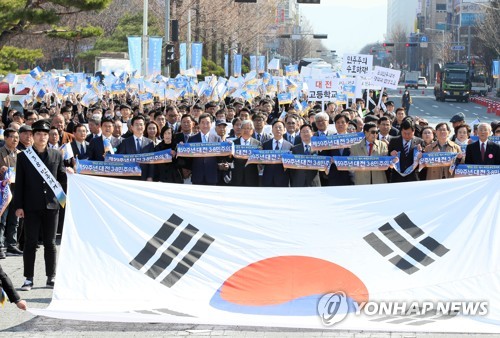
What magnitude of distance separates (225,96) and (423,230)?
23.8 m

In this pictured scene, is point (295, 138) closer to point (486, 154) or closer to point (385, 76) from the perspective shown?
point (486, 154)

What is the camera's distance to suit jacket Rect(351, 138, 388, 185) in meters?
12.1

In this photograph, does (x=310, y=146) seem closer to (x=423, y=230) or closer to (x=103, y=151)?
(x=103, y=151)

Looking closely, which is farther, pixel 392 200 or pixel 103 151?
pixel 103 151

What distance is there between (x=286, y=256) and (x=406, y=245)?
1.06 metres

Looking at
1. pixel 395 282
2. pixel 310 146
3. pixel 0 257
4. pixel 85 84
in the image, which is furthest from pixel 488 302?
pixel 85 84

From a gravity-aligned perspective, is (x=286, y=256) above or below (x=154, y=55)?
below

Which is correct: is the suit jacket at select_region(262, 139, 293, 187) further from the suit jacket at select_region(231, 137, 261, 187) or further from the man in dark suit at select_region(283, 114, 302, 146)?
the man in dark suit at select_region(283, 114, 302, 146)

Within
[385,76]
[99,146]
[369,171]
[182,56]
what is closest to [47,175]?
[99,146]

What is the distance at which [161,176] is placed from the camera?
12797 mm

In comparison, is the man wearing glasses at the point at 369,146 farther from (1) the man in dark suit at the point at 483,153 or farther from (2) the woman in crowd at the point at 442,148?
(1) the man in dark suit at the point at 483,153

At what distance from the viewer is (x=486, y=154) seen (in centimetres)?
1224

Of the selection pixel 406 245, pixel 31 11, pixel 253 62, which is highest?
pixel 31 11

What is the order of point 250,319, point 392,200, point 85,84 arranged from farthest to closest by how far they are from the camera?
point 85,84 < point 392,200 < point 250,319
